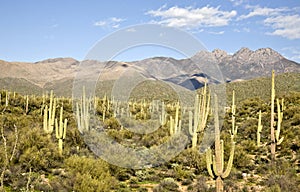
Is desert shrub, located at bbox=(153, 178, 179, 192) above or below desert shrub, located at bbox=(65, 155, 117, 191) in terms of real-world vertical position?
below

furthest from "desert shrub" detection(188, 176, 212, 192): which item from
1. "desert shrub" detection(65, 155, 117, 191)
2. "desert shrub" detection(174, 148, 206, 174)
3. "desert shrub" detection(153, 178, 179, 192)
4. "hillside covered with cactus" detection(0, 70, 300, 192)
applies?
"desert shrub" detection(65, 155, 117, 191)

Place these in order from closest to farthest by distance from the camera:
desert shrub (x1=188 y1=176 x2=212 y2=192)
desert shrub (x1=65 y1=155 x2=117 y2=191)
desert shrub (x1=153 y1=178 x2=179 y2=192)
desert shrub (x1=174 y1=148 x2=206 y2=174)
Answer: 1. desert shrub (x1=65 y1=155 x2=117 y2=191)
2. desert shrub (x1=188 y1=176 x2=212 y2=192)
3. desert shrub (x1=153 y1=178 x2=179 y2=192)
4. desert shrub (x1=174 y1=148 x2=206 y2=174)

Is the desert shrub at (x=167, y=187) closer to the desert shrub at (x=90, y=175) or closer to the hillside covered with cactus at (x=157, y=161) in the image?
the hillside covered with cactus at (x=157, y=161)

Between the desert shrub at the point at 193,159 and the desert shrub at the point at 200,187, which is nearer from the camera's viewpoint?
the desert shrub at the point at 200,187

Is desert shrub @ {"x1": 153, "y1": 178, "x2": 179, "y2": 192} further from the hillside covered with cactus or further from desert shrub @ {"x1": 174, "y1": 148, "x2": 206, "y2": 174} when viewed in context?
desert shrub @ {"x1": 174, "y1": 148, "x2": 206, "y2": 174}

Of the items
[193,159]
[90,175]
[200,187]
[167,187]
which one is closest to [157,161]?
[193,159]

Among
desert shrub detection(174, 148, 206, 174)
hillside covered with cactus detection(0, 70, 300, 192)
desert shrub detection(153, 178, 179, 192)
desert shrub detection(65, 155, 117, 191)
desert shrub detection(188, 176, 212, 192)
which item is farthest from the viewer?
desert shrub detection(174, 148, 206, 174)

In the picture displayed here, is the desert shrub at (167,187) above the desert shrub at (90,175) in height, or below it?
below

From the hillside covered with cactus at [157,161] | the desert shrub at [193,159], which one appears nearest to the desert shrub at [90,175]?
the hillside covered with cactus at [157,161]

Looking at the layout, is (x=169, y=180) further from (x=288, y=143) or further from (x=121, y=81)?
(x=288, y=143)

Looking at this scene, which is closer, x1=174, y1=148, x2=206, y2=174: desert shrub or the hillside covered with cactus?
the hillside covered with cactus

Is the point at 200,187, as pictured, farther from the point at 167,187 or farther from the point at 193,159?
the point at 193,159

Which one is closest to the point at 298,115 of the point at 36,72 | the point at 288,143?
the point at 288,143

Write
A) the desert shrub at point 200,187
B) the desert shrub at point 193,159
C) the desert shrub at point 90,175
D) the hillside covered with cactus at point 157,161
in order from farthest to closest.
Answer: the desert shrub at point 193,159 < the desert shrub at point 200,187 < the hillside covered with cactus at point 157,161 < the desert shrub at point 90,175
